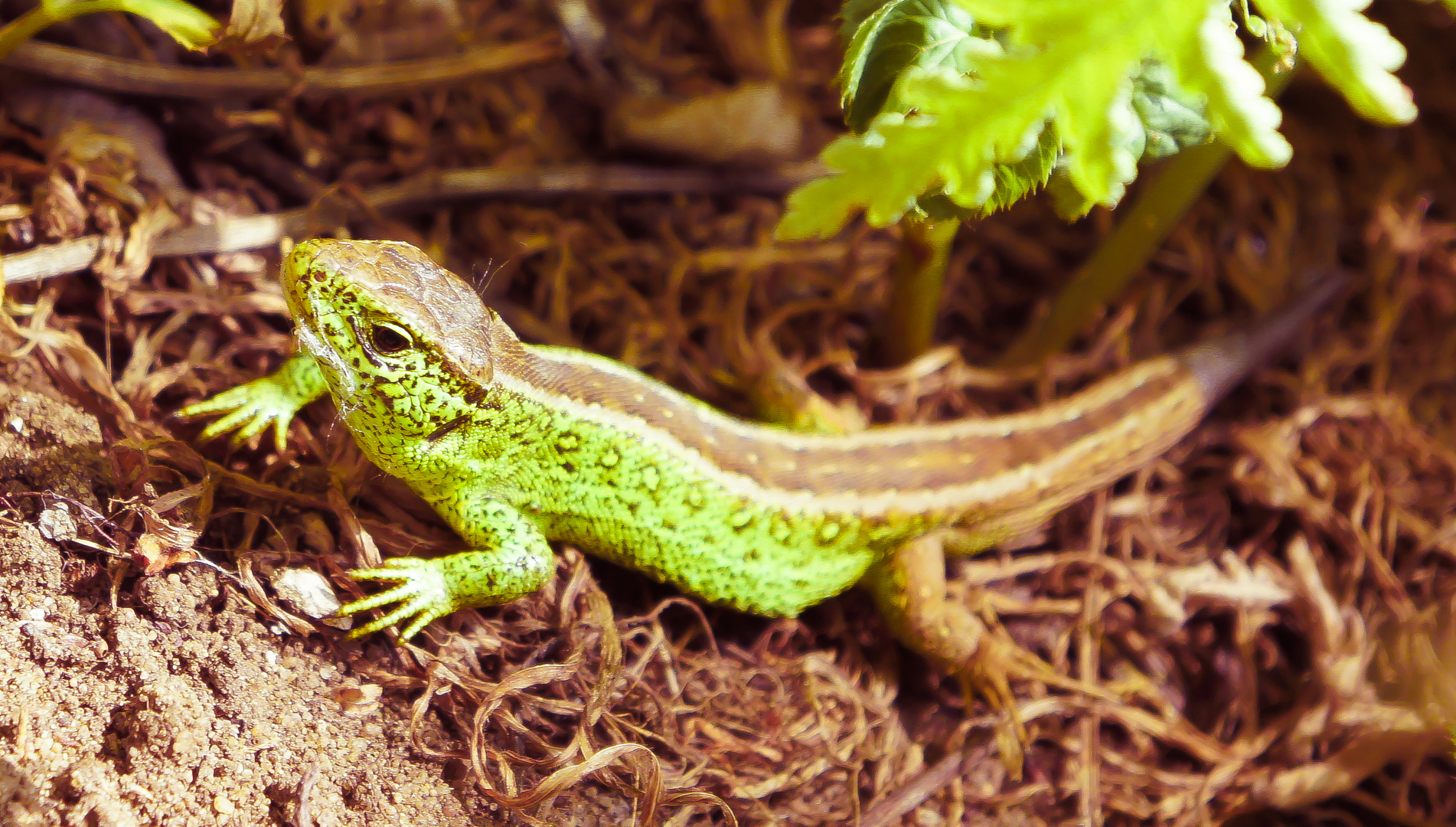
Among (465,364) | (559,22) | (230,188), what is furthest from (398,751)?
(559,22)

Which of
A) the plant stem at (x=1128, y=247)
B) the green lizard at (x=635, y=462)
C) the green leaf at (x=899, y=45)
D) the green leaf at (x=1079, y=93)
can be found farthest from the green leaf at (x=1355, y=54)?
the green lizard at (x=635, y=462)

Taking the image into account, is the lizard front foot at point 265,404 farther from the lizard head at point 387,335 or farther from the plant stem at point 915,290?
the plant stem at point 915,290

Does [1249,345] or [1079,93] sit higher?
[1079,93]

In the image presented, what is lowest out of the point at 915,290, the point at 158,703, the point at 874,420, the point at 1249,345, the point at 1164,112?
the point at 874,420

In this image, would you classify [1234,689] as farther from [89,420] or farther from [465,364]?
[89,420]

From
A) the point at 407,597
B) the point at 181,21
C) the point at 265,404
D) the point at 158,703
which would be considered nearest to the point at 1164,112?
the point at 407,597

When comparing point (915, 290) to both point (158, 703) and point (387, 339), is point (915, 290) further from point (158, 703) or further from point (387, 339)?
point (158, 703)

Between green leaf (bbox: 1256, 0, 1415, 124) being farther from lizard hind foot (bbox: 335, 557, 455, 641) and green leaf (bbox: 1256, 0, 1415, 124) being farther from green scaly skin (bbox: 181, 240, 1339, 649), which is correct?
lizard hind foot (bbox: 335, 557, 455, 641)
